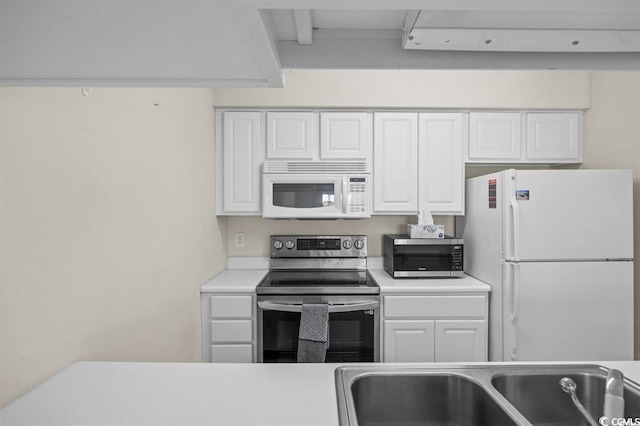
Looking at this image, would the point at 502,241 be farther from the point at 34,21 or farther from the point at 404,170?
the point at 34,21

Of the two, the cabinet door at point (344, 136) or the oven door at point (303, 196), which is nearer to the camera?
the oven door at point (303, 196)

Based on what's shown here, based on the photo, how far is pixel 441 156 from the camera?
8.83 ft

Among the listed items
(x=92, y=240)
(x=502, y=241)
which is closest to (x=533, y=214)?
(x=502, y=241)

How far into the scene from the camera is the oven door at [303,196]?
2582 mm

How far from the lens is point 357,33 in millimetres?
680

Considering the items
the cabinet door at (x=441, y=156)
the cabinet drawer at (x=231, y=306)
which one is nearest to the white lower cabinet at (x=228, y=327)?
the cabinet drawer at (x=231, y=306)

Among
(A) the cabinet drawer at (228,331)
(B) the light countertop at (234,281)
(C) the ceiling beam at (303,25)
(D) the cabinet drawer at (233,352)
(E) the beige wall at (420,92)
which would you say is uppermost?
(E) the beige wall at (420,92)

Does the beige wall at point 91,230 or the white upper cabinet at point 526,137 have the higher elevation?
the white upper cabinet at point 526,137

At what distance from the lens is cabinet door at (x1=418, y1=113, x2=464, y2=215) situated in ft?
8.82

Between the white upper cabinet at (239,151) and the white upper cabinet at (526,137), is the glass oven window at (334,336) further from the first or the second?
the white upper cabinet at (526,137)

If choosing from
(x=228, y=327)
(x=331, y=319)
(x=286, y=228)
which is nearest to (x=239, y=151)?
(x=286, y=228)

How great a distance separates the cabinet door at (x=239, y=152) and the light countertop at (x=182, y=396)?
1765 mm

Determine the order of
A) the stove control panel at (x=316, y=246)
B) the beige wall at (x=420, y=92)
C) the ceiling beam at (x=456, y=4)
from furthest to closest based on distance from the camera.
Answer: the stove control panel at (x=316, y=246) → the beige wall at (x=420, y=92) → the ceiling beam at (x=456, y=4)

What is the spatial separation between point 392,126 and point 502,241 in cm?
115
